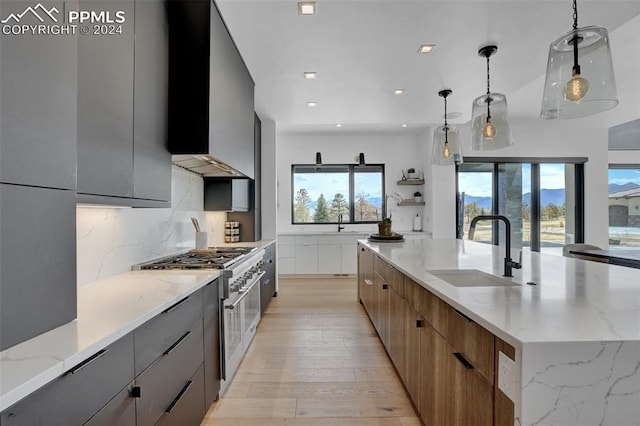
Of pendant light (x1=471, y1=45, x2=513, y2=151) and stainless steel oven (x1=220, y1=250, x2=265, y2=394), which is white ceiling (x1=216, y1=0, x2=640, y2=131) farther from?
stainless steel oven (x1=220, y1=250, x2=265, y2=394)

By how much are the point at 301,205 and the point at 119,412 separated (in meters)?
5.58

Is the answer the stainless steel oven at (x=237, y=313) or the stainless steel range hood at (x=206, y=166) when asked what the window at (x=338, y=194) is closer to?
the stainless steel range hood at (x=206, y=166)

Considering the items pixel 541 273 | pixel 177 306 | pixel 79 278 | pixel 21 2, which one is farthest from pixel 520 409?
pixel 79 278

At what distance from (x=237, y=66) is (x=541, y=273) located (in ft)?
8.63

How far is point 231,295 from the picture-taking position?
218 centimetres

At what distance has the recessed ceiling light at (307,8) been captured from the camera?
81.0 inches

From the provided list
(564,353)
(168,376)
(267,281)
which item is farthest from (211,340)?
(267,281)

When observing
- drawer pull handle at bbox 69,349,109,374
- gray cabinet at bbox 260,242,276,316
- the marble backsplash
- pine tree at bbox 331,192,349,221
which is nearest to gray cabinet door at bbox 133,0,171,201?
the marble backsplash

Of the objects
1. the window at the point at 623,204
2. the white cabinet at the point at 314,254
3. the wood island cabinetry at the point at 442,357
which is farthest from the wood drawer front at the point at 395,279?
the window at the point at 623,204

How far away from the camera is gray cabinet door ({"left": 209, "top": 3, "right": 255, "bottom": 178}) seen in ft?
6.74

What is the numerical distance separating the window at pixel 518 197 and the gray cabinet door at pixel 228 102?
4.36m

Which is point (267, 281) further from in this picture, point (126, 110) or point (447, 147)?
point (126, 110)

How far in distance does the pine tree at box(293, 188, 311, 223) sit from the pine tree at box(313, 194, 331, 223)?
0.18 meters

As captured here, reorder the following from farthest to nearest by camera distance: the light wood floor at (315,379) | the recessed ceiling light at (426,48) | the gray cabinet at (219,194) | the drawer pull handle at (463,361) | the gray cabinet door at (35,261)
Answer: the gray cabinet at (219,194) → the recessed ceiling light at (426,48) → the light wood floor at (315,379) → the drawer pull handle at (463,361) → the gray cabinet door at (35,261)
